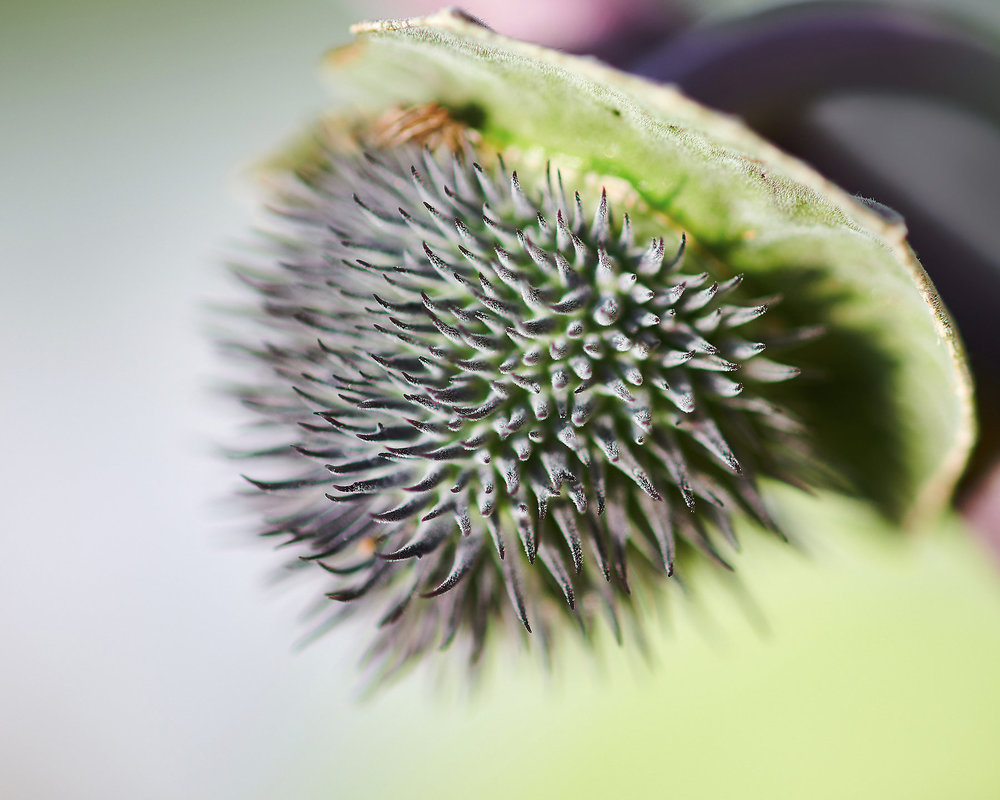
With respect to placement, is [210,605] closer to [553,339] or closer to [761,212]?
[553,339]

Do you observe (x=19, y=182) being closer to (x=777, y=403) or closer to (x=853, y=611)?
(x=777, y=403)

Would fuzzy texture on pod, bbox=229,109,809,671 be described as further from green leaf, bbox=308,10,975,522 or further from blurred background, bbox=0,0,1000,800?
blurred background, bbox=0,0,1000,800

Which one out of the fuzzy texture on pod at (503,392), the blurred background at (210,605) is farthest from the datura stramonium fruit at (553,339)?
the blurred background at (210,605)

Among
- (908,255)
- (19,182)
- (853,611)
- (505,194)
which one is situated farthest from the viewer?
(19,182)

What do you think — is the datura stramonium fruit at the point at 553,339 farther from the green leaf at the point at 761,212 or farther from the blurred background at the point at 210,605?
the blurred background at the point at 210,605

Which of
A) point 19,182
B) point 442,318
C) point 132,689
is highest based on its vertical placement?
point 19,182

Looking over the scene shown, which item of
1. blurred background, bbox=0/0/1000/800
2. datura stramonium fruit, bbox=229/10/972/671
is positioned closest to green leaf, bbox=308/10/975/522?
datura stramonium fruit, bbox=229/10/972/671

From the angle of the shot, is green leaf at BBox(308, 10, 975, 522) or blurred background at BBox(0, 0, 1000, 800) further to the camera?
blurred background at BBox(0, 0, 1000, 800)

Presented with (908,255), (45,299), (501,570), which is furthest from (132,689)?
(908,255)
